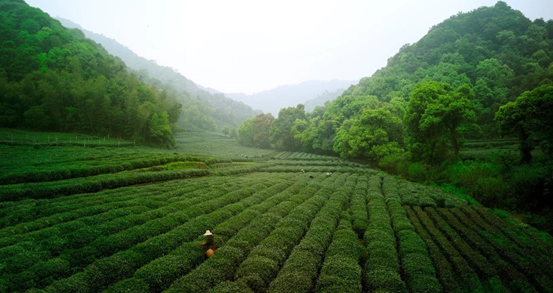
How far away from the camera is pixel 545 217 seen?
19797 mm

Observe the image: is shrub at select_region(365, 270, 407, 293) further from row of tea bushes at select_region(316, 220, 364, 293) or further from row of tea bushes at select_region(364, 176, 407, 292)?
row of tea bushes at select_region(316, 220, 364, 293)

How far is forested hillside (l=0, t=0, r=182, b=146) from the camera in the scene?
46.2 m

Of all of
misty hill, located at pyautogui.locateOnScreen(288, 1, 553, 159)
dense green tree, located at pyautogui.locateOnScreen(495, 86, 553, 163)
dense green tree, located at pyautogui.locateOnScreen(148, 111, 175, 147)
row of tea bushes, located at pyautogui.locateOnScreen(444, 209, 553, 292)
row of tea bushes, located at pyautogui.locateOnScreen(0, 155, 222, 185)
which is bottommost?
row of tea bushes, located at pyautogui.locateOnScreen(444, 209, 553, 292)

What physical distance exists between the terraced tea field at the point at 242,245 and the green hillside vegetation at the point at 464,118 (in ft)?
29.2

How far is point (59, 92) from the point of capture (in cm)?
4988

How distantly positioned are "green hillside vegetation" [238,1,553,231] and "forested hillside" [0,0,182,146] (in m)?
52.3

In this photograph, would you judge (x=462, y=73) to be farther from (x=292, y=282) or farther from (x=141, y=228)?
(x=141, y=228)

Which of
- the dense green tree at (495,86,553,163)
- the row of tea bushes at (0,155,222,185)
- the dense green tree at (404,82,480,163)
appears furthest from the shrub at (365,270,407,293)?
the dense green tree at (404,82,480,163)

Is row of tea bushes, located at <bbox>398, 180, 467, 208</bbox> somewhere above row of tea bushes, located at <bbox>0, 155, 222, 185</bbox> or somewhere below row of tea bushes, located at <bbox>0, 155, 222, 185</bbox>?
below

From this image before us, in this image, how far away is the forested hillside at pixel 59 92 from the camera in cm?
4625

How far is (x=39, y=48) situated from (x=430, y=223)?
101393 mm

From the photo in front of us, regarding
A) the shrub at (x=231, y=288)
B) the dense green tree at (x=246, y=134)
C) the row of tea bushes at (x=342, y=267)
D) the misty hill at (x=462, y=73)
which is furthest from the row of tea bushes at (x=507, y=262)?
the dense green tree at (x=246, y=134)

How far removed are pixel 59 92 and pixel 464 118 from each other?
2984 inches

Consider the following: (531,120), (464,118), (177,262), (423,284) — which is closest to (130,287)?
(177,262)
